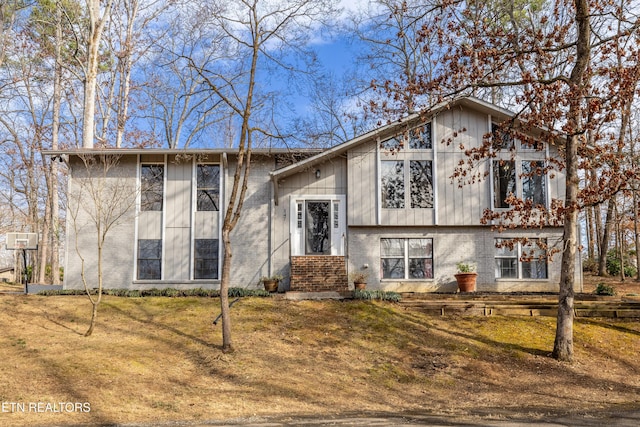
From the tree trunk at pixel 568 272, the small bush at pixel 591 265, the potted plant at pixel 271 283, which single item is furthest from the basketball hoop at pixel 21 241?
the small bush at pixel 591 265

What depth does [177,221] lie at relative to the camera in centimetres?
1792

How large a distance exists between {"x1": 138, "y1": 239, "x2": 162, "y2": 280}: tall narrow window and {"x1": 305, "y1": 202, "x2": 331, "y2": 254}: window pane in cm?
473

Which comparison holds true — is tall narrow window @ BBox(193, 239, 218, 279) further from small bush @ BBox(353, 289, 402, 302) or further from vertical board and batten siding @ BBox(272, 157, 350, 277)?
small bush @ BBox(353, 289, 402, 302)

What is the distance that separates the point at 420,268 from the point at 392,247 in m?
1.09

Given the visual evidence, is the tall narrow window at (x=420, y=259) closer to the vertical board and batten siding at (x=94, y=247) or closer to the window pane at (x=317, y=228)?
the window pane at (x=317, y=228)

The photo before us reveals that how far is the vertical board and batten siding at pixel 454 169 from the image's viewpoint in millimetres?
17516

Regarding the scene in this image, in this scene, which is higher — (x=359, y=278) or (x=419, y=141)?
(x=419, y=141)

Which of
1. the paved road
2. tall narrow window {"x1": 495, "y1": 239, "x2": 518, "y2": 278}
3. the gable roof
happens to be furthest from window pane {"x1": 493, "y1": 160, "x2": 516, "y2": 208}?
the paved road

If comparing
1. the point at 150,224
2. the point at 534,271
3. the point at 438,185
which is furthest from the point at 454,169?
the point at 150,224

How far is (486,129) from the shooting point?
58.3 ft

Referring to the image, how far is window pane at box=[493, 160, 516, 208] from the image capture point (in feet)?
58.1

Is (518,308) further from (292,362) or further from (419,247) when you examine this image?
(292,362)

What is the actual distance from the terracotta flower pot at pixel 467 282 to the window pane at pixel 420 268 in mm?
955

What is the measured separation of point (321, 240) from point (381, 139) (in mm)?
3732
